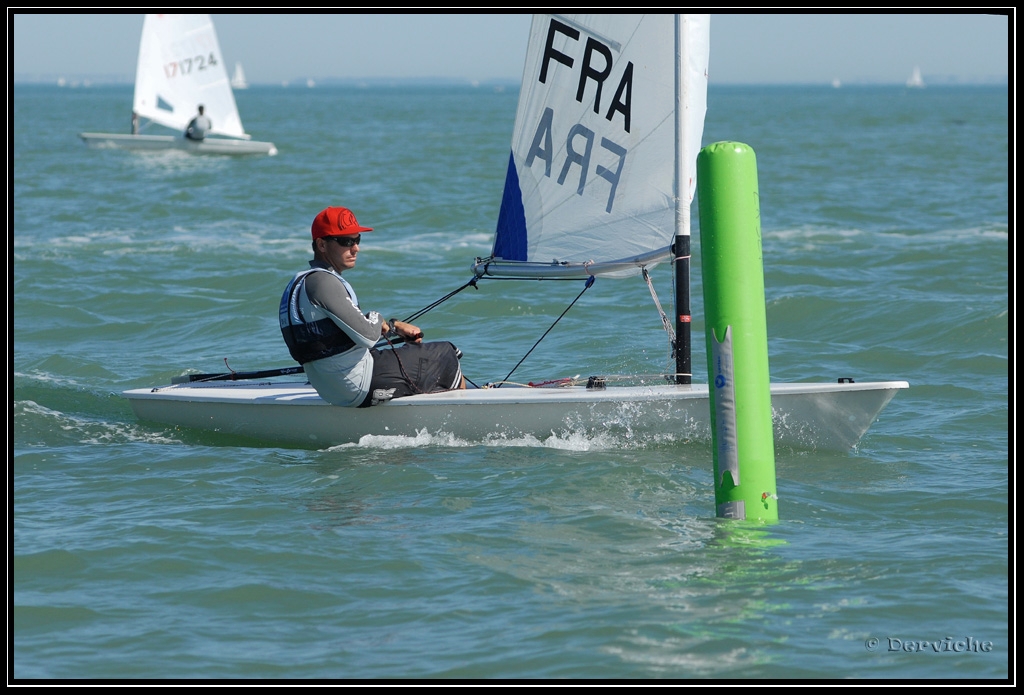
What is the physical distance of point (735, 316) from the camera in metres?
4.30

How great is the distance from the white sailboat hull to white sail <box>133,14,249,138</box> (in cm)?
2220

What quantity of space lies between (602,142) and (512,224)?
79 cm

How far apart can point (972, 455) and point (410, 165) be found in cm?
2023

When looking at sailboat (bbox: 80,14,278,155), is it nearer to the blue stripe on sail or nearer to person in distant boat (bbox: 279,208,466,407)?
the blue stripe on sail

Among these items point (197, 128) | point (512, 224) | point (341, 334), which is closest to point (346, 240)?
point (341, 334)


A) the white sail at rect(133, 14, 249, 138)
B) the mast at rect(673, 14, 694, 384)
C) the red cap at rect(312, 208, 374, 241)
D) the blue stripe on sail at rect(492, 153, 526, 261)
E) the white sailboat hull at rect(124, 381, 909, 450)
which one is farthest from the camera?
the white sail at rect(133, 14, 249, 138)

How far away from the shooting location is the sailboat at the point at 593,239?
5809mm

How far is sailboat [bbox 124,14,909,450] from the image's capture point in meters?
5.81

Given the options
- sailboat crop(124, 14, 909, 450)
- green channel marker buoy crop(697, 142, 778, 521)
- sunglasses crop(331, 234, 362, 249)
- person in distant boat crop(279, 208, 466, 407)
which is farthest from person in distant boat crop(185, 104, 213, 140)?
green channel marker buoy crop(697, 142, 778, 521)

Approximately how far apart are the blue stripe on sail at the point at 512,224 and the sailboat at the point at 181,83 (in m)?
21.8

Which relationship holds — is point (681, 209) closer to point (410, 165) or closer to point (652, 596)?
point (652, 596)

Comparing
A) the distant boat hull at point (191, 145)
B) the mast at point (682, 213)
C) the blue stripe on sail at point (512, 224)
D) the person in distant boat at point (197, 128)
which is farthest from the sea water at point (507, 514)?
the distant boat hull at point (191, 145)

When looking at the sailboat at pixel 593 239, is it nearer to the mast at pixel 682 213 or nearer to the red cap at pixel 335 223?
the mast at pixel 682 213

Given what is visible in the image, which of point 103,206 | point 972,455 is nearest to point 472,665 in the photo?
point 972,455
